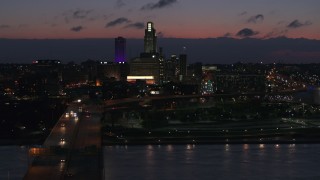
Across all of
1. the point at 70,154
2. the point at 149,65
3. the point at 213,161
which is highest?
the point at 149,65

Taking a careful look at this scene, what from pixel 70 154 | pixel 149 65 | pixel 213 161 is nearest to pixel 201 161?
pixel 213 161

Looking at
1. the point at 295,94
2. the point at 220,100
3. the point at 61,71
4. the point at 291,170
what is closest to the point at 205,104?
the point at 220,100

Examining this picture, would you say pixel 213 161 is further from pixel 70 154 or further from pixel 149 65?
pixel 149 65

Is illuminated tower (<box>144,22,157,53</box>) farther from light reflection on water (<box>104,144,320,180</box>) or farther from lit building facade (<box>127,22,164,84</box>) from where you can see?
light reflection on water (<box>104,144,320,180</box>)

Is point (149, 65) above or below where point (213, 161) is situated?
above

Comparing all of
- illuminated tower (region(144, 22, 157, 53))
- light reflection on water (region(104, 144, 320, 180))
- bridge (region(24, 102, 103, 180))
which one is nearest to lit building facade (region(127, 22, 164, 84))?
illuminated tower (region(144, 22, 157, 53))

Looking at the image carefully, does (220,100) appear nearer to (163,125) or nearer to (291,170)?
(163,125)
